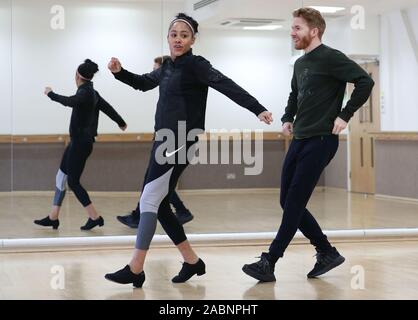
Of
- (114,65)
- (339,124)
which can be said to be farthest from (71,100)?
(339,124)

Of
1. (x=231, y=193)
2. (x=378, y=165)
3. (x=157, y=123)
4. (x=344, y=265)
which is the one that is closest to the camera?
(x=157, y=123)

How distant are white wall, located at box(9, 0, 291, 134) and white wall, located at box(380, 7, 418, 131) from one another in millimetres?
1174

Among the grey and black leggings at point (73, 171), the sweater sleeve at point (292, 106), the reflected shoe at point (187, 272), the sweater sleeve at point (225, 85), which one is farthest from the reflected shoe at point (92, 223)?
the sweater sleeve at point (225, 85)

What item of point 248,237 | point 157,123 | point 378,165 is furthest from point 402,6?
point 157,123

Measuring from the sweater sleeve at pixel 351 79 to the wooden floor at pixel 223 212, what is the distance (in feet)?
7.59

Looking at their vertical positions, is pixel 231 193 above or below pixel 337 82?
below

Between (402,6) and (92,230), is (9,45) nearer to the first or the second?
(92,230)

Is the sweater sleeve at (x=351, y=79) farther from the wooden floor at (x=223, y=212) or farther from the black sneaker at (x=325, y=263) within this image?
the wooden floor at (x=223, y=212)

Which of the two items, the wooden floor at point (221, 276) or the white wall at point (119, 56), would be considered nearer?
the wooden floor at point (221, 276)

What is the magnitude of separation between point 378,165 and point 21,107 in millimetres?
3318

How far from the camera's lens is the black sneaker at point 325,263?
16.6 ft

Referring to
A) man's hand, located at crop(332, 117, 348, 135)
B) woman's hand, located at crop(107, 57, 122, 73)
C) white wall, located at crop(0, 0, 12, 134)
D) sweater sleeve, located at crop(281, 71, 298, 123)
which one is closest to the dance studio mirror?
white wall, located at crop(0, 0, 12, 134)

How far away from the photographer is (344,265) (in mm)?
5594

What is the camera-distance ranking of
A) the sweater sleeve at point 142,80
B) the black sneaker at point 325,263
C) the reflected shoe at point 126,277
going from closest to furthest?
1. the reflected shoe at point 126,277
2. the sweater sleeve at point 142,80
3. the black sneaker at point 325,263
